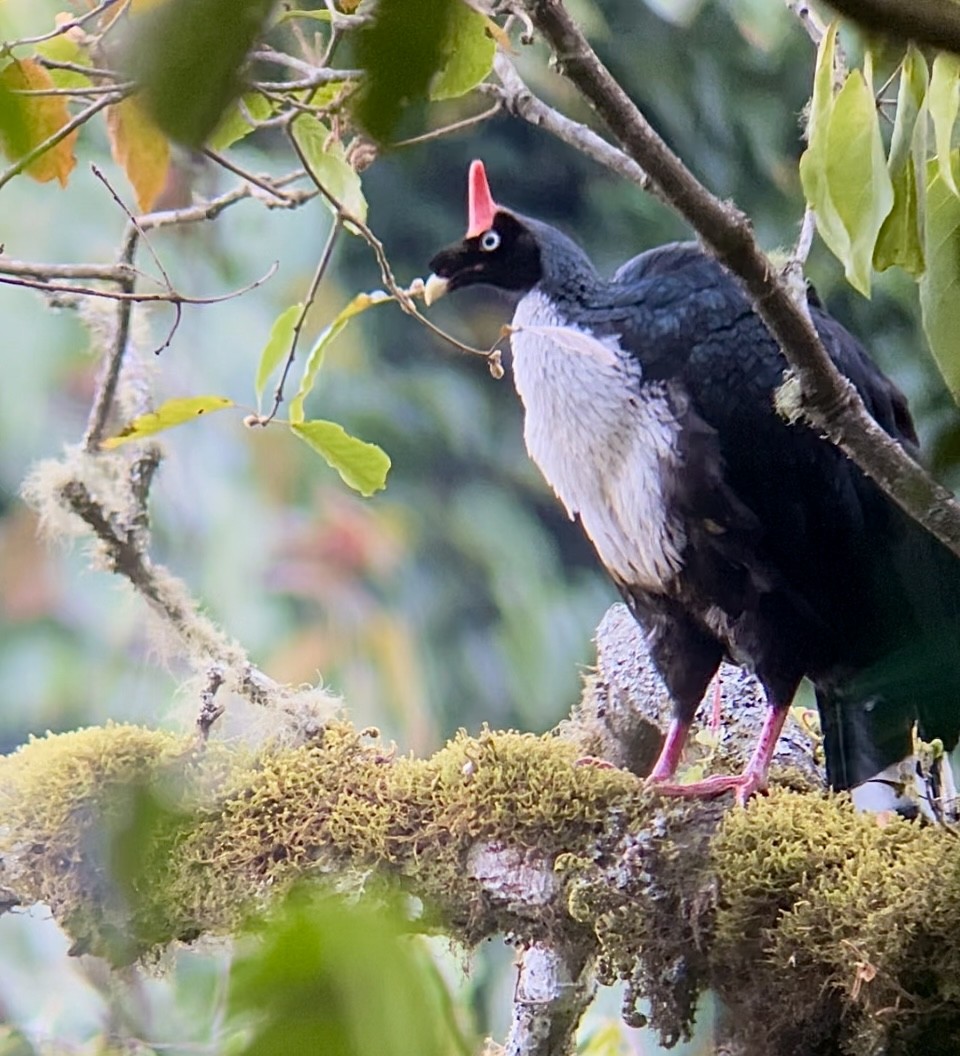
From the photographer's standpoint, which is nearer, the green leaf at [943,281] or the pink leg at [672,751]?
the green leaf at [943,281]

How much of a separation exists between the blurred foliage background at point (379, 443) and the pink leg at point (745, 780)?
552 millimetres

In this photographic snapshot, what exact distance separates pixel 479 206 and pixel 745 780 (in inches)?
25.8

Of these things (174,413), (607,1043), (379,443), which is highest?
(379,443)

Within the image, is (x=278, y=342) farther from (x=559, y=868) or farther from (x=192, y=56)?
(x=192, y=56)

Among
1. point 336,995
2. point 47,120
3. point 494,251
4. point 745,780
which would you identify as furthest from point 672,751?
point 336,995

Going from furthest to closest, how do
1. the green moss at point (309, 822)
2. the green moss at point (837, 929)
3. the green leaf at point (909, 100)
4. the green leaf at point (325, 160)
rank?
1. the green moss at point (309, 822)
2. the green leaf at point (325, 160)
3. the green moss at point (837, 929)
4. the green leaf at point (909, 100)

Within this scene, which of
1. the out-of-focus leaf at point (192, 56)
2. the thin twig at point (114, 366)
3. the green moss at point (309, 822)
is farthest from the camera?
the thin twig at point (114, 366)

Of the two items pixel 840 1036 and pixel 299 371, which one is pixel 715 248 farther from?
pixel 299 371

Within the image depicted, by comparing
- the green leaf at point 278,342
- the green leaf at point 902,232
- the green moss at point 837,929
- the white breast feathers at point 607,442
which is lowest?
the green moss at point 837,929

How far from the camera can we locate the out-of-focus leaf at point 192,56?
0.57 ft

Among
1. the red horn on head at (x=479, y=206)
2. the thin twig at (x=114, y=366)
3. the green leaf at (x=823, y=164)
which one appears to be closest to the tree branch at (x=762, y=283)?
the green leaf at (x=823, y=164)

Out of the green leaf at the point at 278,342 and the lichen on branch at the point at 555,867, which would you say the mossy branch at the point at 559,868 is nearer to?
the lichen on branch at the point at 555,867

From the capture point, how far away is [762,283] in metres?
0.65

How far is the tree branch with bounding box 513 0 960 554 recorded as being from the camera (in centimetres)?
53
